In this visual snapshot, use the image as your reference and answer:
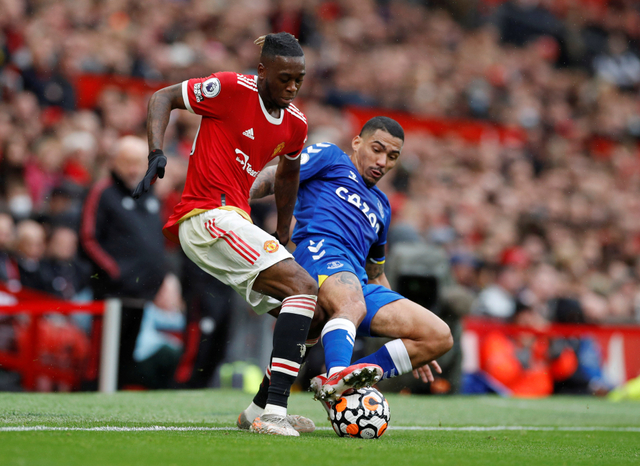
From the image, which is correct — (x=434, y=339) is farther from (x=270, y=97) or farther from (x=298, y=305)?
(x=270, y=97)

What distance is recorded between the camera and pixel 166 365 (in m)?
8.32

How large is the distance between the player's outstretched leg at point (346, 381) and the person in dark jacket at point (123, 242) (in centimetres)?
393

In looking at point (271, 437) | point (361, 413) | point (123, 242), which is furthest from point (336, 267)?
point (123, 242)

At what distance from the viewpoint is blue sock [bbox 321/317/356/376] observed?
445 cm

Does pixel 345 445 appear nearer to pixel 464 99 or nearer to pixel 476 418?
pixel 476 418

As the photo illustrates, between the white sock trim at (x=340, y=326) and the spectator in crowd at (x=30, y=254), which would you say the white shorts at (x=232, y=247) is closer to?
the white sock trim at (x=340, y=326)

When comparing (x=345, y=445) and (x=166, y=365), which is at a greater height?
(x=345, y=445)

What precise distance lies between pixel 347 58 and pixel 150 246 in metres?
9.23

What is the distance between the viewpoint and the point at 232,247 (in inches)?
170

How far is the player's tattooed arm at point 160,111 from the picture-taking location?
4324 millimetres

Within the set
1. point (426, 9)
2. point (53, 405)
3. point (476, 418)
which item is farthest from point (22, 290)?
point (426, 9)

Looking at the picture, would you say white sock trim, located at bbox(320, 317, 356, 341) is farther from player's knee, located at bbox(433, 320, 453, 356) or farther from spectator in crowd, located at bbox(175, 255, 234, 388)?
spectator in crowd, located at bbox(175, 255, 234, 388)

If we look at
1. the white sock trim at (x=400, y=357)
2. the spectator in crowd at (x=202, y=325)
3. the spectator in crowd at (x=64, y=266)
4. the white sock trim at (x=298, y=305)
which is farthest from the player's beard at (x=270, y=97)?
the spectator in crowd at (x=202, y=325)

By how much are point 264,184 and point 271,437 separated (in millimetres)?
1762
